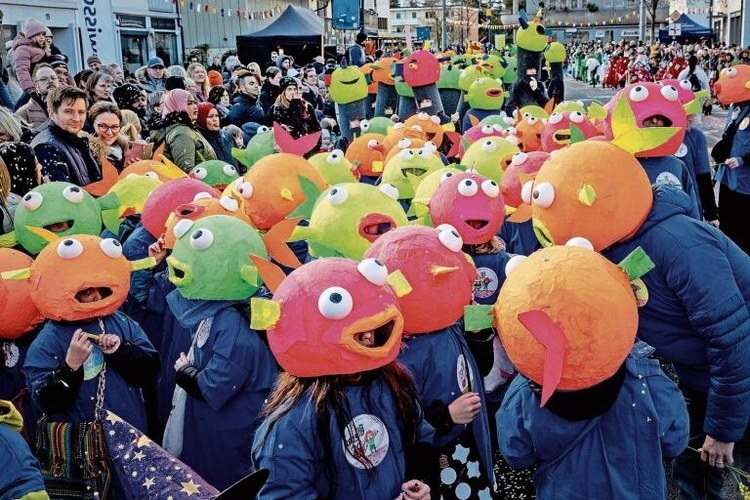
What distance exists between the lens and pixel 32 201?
368 cm

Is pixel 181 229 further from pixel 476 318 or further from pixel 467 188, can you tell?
pixel 476 318

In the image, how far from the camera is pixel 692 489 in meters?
2.84

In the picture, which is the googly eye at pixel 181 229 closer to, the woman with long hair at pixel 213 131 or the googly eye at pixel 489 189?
the googly eye at pixel 489 189

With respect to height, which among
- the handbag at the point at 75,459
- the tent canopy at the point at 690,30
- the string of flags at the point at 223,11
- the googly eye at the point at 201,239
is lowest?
the handbag at the point at 75,459

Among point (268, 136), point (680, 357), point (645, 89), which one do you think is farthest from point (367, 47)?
point (680, 357)

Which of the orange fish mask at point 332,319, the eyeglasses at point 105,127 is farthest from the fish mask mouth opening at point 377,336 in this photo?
the eyeglasses at point 105,127

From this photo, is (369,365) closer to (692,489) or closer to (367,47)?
(692,489)

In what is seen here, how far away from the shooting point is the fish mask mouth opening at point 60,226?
12.3 feet

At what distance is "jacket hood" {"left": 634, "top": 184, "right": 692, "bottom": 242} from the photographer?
265 cm

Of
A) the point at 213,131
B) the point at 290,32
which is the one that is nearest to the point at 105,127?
the point at 213,131

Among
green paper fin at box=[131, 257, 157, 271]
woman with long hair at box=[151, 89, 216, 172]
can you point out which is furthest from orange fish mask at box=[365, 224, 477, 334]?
woman with long hair at box=[151, 89, 216, 172]

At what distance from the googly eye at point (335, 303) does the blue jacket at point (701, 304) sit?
1154 mm

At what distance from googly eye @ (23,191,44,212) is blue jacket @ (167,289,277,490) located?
3.76 ft

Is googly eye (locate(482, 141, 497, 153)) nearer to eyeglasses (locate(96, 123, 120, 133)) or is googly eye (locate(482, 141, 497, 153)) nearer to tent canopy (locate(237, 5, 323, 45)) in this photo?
eyeglasses (locate(96, 123, 120, 133))
